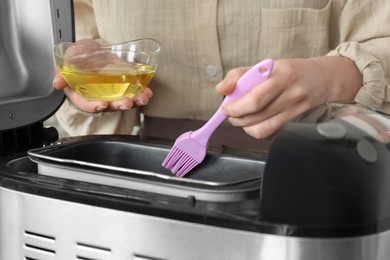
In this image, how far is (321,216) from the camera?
649 mm

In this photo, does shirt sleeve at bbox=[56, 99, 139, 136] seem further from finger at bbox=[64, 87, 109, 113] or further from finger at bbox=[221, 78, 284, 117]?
finger at bbox=[221, 78, 284, 117]

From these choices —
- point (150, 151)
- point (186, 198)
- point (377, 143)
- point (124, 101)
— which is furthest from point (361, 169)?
point (124, 101)

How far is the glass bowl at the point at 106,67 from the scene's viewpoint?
973 mm

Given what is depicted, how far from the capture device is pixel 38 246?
2.58 ft

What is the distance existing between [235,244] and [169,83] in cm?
66

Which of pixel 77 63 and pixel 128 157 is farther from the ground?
pixel 77 63

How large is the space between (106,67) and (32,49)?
0.12 m

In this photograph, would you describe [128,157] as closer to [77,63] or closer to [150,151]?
[150,151]

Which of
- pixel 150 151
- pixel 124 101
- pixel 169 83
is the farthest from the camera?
pixel 169 83

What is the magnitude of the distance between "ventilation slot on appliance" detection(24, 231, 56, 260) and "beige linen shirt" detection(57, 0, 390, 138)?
0.53 meters

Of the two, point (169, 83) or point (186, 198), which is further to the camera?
point (169, 83)

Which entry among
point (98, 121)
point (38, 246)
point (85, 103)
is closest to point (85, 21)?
point (98, 121)

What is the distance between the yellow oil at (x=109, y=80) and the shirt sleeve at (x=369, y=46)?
11.4 inches

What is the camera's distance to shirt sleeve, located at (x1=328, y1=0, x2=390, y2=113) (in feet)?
3.48
